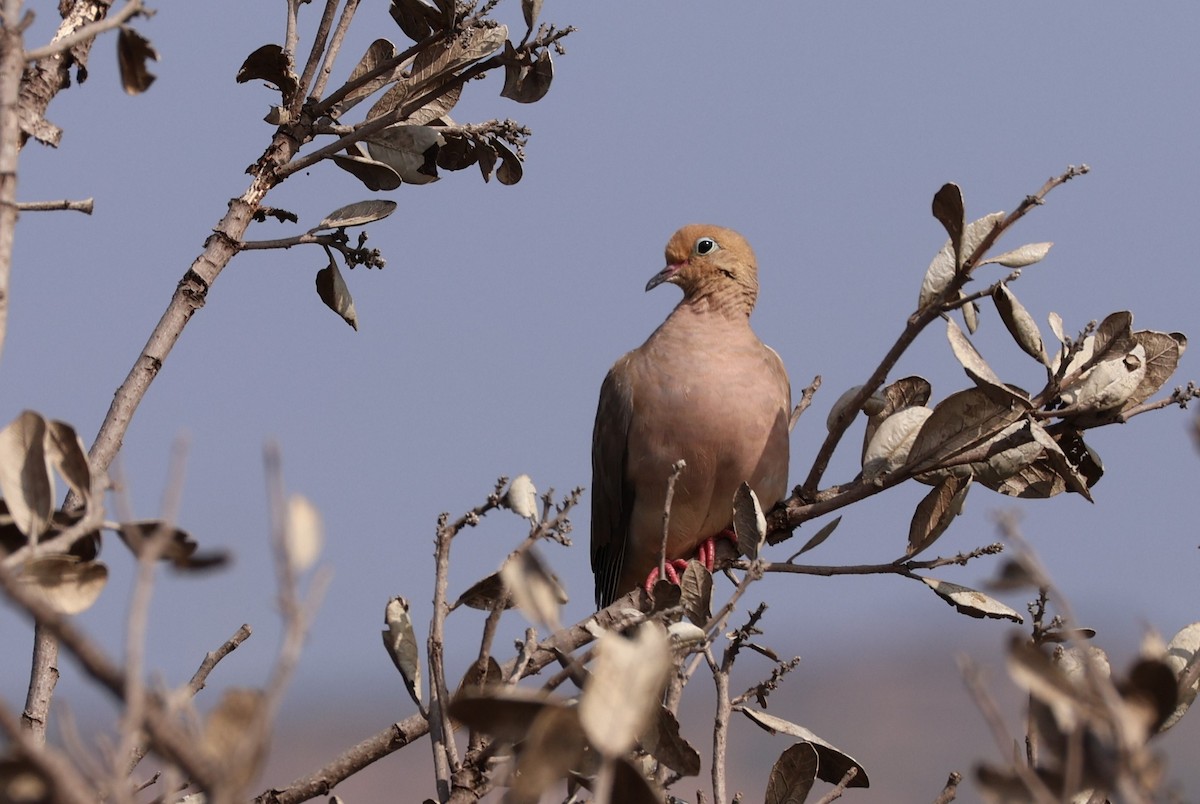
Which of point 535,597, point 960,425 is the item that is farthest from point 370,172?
point 535,597

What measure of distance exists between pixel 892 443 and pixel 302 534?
212 centimetres

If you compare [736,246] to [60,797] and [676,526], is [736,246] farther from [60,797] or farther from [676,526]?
[60,797]

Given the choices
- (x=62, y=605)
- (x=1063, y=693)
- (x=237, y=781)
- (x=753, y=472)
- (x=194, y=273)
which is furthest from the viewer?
(x=753, y=472)

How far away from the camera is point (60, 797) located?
3.86ft

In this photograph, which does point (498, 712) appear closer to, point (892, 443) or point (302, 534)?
point (302, 534)

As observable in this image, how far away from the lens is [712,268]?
5441 millimetres

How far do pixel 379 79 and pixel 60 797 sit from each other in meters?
2.56

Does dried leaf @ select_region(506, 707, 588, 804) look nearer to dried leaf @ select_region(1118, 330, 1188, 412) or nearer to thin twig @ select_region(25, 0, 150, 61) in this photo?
thin twig @ select_region(25, 0, 150, 61)

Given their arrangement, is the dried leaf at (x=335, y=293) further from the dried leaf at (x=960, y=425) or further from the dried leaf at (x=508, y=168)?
the dried leaf at (x=960, y=425)

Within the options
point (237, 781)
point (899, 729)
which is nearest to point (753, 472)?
point (237, 781)

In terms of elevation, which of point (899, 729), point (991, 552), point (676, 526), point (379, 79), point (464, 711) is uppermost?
point (379, 79)

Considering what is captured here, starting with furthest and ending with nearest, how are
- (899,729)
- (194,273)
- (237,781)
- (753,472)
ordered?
(899,729) < (753,472) < (194,273) < (237,781)

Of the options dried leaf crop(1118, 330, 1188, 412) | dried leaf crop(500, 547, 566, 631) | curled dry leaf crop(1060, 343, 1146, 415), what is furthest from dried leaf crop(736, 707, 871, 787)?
dried leaf crop(500, 547, 566, 631)

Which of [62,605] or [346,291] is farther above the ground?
[346,291]
